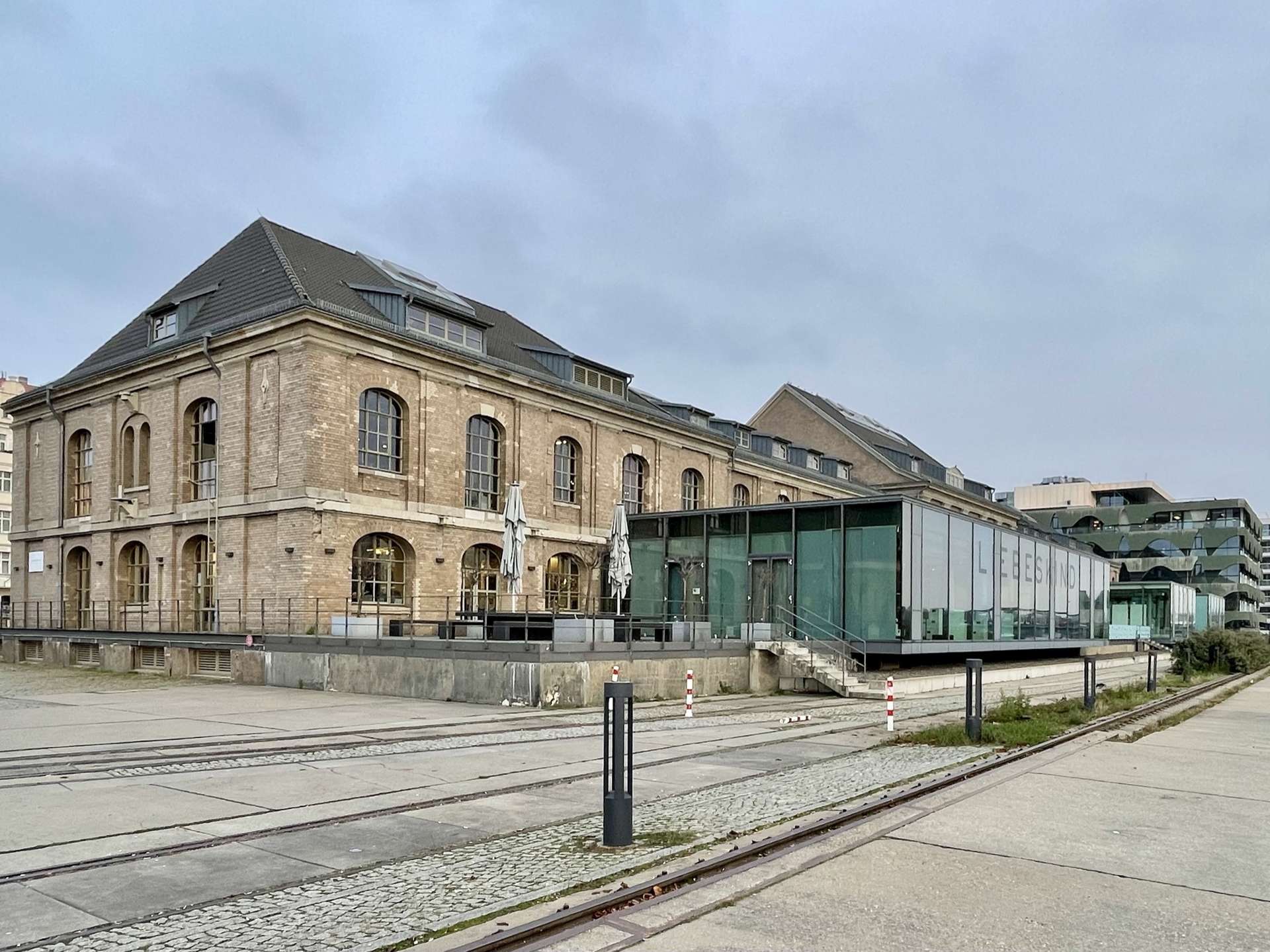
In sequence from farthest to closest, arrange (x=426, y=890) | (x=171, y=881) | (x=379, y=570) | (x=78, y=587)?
(x=78, y=587), (x=379, y=570), (x=171, y=881), (x=426, y=890)

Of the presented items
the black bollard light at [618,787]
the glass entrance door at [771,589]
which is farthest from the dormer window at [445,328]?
the black bollard light at [618,787]

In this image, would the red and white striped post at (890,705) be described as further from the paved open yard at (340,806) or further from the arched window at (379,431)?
the arched window at (379,431)

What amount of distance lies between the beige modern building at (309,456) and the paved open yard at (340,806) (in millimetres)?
11820

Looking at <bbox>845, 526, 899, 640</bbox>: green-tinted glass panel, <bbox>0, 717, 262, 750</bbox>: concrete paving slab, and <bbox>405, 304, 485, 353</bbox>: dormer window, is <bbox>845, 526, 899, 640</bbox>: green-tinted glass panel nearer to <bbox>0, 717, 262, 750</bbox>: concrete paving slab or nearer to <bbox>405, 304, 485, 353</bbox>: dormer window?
<bbox>405, 304, 485, 353</bbox>: dormer window

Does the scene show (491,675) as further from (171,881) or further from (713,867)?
(713,867)

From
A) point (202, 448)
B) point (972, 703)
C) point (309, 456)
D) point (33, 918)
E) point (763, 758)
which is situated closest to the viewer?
point (33, 918)

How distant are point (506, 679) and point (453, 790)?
9886mm

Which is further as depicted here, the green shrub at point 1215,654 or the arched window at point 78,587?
the arched window at point 78,587

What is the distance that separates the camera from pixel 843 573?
29.7m

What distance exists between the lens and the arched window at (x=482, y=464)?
3447 cm

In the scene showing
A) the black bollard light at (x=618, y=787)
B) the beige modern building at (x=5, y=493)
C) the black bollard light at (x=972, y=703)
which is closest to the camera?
the black bollard light at (x=618, y=787)

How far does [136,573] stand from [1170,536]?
104023 millimetres

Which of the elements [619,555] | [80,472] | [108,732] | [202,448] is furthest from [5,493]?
[108,732]

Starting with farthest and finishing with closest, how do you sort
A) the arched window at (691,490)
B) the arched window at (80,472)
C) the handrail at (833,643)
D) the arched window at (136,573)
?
the arched window at (691,490) < the arched window at (80,472) < the arched window at (136,573) < the handrail at (833,643)
